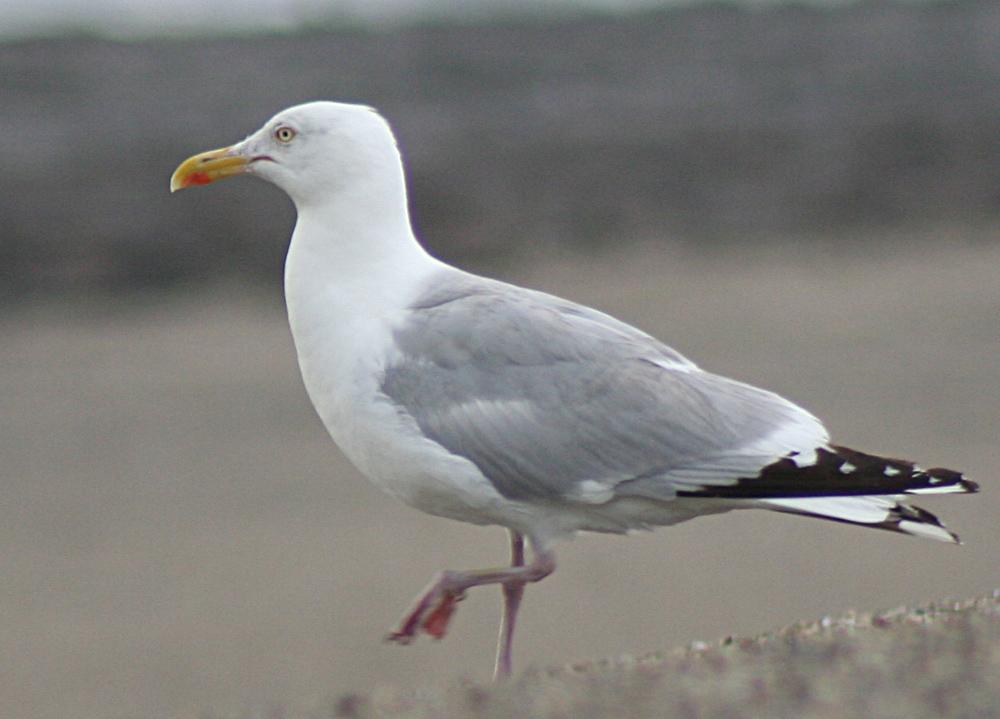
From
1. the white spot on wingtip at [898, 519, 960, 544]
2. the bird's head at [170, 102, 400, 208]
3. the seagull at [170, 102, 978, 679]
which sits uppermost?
the bird's head at [170, 102, 400, 208]

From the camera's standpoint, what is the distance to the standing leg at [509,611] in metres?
4.78

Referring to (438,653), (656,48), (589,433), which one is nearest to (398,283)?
(589,433)

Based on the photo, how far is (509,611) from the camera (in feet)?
16.0

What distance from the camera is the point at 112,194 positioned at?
1316 centimetres

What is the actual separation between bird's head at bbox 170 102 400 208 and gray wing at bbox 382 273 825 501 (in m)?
0.46

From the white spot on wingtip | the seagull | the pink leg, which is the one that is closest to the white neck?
the seagull

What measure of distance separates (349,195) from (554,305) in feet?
2.18

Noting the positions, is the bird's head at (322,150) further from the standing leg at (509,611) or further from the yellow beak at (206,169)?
the standing leg at (509,611)

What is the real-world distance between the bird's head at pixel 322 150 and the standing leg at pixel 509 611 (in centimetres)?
112

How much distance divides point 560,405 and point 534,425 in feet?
0.30

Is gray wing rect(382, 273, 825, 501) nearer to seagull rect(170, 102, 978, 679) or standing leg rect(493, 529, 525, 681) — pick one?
seagull rect(170, 102, 978, 679)

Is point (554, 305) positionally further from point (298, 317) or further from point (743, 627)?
point (743, 627)

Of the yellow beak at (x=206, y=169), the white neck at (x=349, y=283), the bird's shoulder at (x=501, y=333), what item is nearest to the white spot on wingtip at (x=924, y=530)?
the bird's shoulder at (x=501, y=333)

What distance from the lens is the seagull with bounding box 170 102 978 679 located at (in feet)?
14.6
